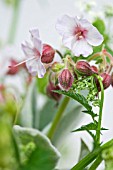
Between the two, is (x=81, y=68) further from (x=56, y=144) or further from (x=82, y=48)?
(x=56, y=144)

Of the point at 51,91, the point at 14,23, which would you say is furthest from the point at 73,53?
the point at 14,23

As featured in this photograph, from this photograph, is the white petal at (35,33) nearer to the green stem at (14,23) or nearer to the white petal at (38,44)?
the white petal at (38,44)

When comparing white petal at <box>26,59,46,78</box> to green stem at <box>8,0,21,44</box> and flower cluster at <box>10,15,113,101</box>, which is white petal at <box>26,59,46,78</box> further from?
green stem at <box>8,0,21,44</box>

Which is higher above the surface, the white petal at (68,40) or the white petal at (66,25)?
the white petal at (66,25)

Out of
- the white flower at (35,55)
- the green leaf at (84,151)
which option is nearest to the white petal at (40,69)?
the white flower at (35,55)

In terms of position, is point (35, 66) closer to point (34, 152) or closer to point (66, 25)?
point (66, 25)

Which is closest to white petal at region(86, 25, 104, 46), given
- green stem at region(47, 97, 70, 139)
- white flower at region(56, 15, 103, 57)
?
white flower at region(56, 15, 103, 57)
